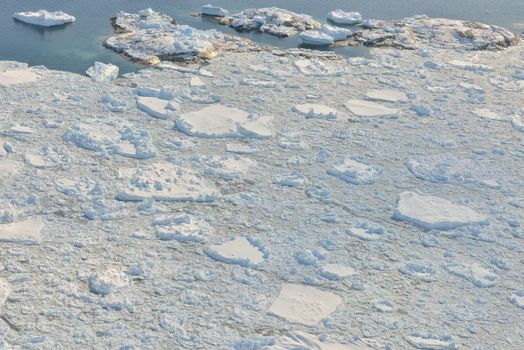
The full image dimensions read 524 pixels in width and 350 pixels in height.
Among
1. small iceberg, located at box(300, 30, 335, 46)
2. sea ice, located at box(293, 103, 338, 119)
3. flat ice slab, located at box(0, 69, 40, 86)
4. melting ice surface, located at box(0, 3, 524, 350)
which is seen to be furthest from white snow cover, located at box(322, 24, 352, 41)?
flat ice slab, located at box(0, 69, 40, 86)

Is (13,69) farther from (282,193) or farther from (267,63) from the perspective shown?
(282,193)

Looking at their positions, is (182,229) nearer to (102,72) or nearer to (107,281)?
(107,281)

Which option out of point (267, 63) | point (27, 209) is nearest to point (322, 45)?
point (267, 63)

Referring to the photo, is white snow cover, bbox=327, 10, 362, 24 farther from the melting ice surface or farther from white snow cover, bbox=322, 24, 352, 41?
the melting ice surface

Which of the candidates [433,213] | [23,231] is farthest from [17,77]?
[433,213]

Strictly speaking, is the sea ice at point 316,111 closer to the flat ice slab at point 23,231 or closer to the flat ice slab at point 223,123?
the flat ice slab at point 223,123

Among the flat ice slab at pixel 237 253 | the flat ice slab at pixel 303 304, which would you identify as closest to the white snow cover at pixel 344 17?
the flat ice slab at pixel 237 253

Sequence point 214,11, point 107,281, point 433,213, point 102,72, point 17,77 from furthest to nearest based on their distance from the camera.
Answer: point 214,11 → point 102,72 → point 17,77 → point 433,213 → point 107,281
